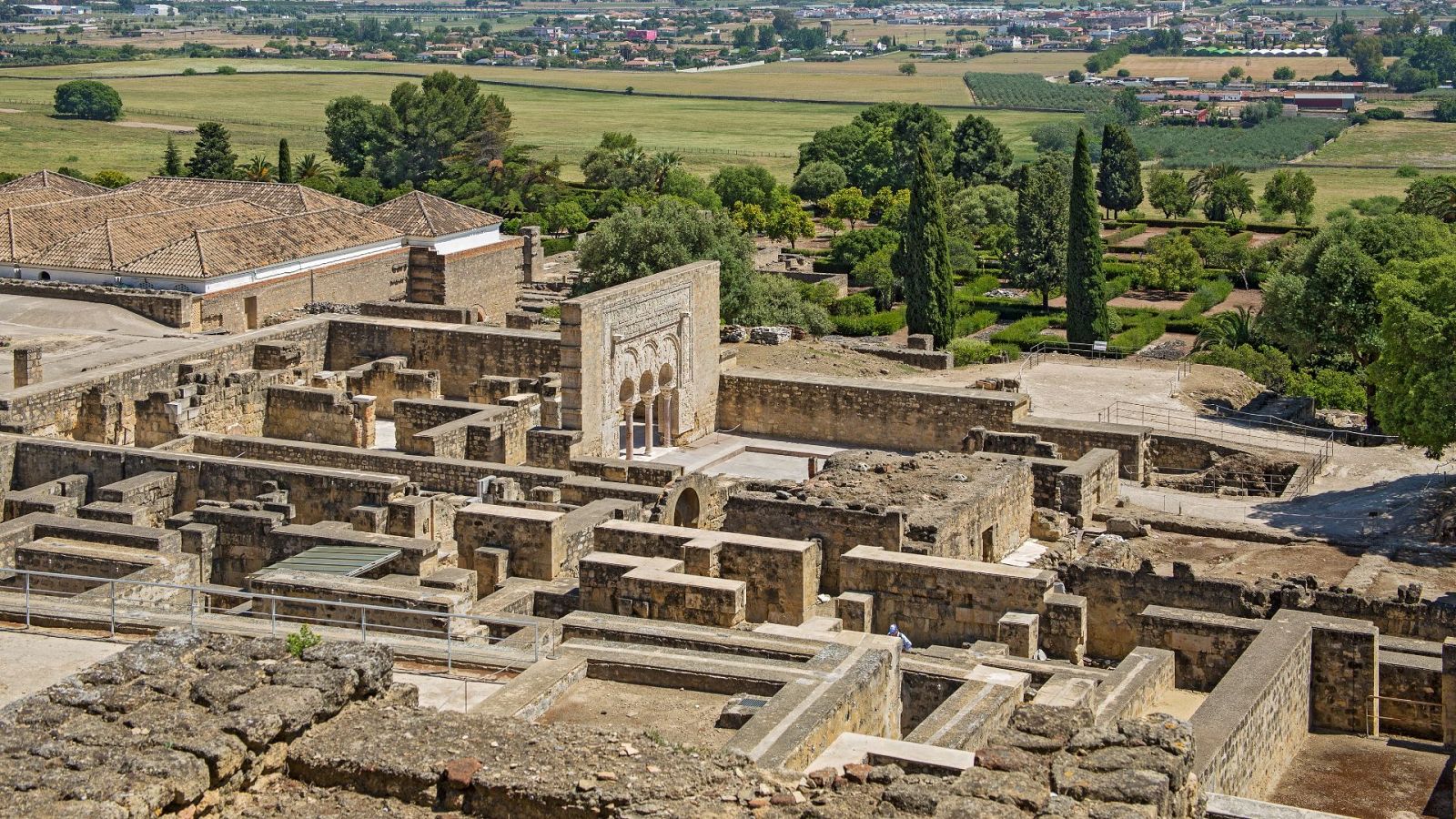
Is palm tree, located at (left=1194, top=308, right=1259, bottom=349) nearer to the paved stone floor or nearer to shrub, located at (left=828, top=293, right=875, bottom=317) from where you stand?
shrub, located at (left=828, top=293, right=875, bottom=317)

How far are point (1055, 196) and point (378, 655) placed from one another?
55.2m

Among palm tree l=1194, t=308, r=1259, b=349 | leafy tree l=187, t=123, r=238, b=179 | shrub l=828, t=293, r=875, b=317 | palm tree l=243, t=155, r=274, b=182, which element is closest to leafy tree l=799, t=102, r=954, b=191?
leafy tree l=187, t=123, r=238, b=179

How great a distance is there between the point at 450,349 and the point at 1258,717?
21022 millimetres

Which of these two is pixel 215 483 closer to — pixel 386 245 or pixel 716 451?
pixel 716 451

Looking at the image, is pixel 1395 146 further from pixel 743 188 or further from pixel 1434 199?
pixel 1434 199

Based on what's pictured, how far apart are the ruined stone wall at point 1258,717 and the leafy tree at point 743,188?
6390 cm

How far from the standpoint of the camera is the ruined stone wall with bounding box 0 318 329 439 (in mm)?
30391

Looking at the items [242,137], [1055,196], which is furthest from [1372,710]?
[242,137]

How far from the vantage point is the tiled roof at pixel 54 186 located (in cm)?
5397

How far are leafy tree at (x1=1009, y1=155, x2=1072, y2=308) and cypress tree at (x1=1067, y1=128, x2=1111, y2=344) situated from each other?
11.4 m

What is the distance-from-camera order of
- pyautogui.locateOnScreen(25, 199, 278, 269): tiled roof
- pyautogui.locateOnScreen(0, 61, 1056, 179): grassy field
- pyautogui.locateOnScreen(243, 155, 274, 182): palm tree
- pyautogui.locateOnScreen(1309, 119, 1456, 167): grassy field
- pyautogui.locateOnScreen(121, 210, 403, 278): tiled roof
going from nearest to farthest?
pyautogui.locateOnScreen(121, 210, 403, 278): tiled roof < pyautogui.locateOnScreen(25, 199, 278, 269): tiled roof < pyautogui.locateOnScreen(243, 155, 274, 182): palm tree < pyautogui.locateOnScreen(0, 61, 1056, 179): grassy field < pyautogui.locateOnScreen(1309, 119, 1456, 167): grassy field

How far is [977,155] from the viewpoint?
305ft

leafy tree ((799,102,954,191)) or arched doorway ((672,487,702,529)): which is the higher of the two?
leafy tree ((799,102,954,191))

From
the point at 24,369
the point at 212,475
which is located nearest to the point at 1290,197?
the point at 24,369
